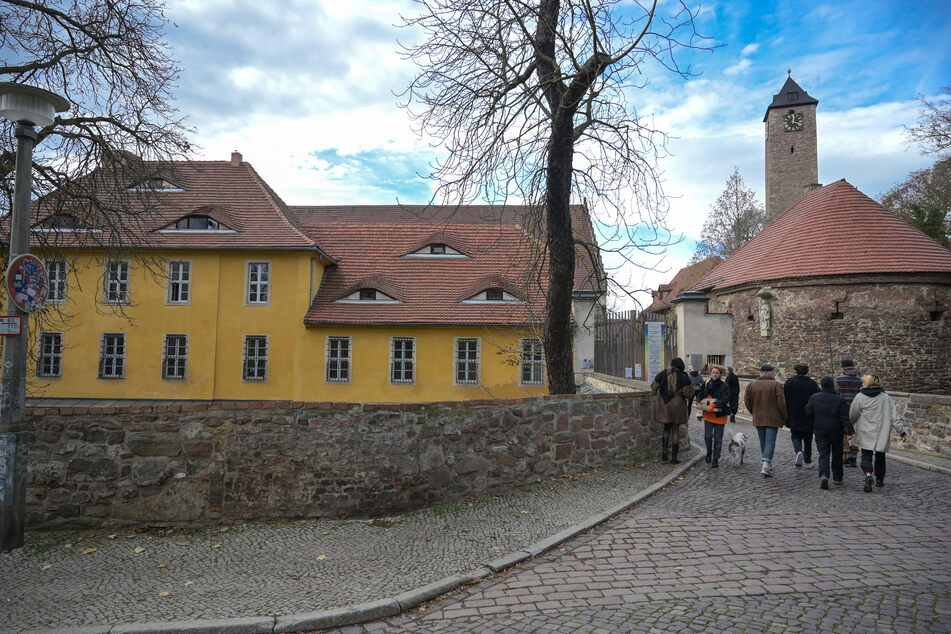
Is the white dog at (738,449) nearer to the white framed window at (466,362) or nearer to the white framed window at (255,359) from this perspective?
the white framed window at (466,362)

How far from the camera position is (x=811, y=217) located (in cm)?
2283

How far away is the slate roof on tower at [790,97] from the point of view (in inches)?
2084

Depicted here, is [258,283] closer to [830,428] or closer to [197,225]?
[197,225]

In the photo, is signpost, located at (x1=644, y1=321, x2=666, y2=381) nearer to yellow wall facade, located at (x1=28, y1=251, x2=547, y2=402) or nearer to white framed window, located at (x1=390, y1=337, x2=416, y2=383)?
yellow wall facade, located at (x1=28, y1=251, x2=547, y2=402)

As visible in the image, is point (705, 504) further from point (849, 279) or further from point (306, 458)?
point (849, 279)

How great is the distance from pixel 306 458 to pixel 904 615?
5634mm

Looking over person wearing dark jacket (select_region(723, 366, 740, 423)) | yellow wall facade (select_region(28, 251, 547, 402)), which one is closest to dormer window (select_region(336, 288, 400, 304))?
yellow wall facade (select_region(28, 251, 547, 402))

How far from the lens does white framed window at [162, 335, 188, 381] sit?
883 inches

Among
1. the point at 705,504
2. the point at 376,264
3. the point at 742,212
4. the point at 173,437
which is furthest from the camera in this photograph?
the point at 742,212

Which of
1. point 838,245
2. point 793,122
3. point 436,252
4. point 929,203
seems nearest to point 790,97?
point 793,122

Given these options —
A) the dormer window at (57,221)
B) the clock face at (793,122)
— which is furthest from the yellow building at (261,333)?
the clock face at (793,122)

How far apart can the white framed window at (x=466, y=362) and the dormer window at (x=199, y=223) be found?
34.8 ft

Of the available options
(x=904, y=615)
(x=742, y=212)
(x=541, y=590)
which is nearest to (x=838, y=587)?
(x=904, y=615)

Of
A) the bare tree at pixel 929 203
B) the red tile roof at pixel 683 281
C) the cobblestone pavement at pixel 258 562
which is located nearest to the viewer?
the cobblestone pavement at pixel 258 562
